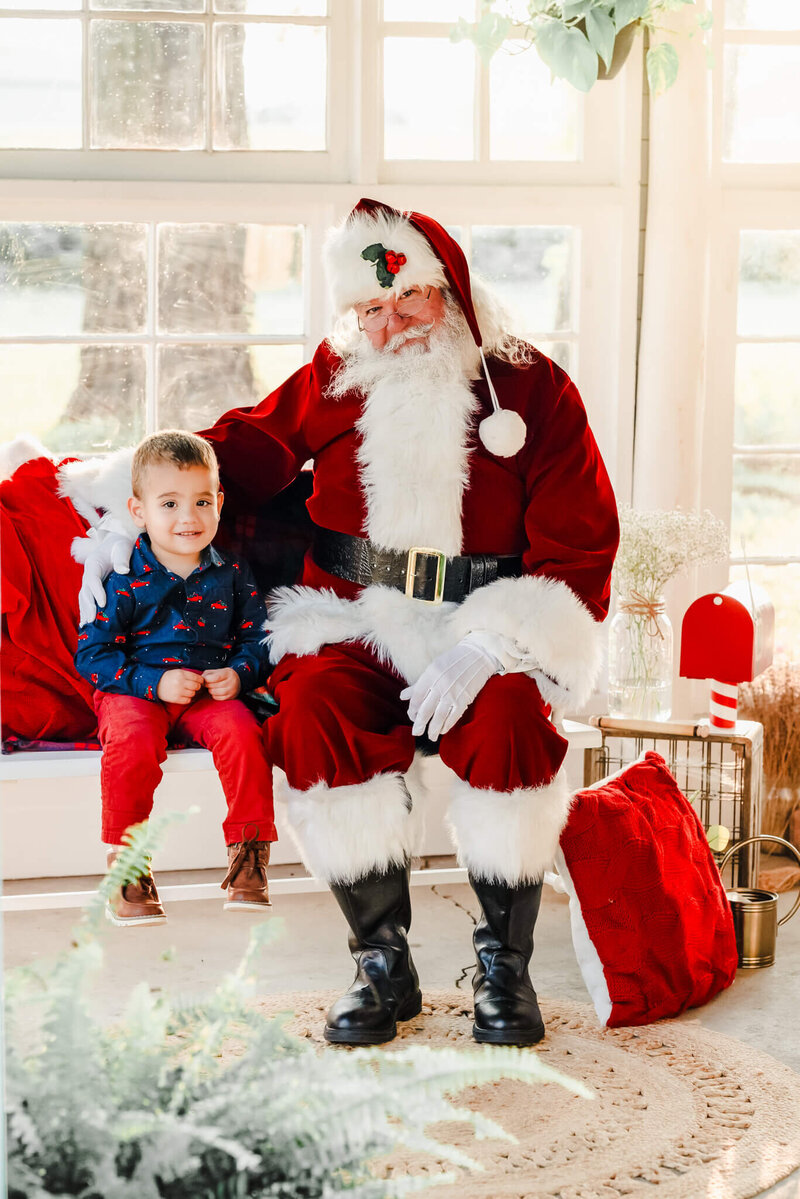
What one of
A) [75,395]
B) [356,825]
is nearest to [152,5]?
[75,395]

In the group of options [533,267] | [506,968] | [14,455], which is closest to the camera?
[506,968]

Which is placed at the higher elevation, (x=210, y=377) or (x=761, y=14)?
(x=761, y=14)

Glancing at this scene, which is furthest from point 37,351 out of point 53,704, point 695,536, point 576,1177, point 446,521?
point 576,1177

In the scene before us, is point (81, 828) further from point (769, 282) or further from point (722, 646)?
point (769, 282)

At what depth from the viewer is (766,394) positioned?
3967 millimetres

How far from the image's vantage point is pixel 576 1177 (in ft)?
6.84

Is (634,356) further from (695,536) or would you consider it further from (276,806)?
(276,806)

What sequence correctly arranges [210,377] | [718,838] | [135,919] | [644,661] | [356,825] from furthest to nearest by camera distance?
1. [210,377]
2. [644,661]
3. [718,838]
4. [356,825]
5. [135,919]

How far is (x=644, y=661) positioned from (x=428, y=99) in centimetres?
173

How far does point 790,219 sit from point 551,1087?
2.66 meters

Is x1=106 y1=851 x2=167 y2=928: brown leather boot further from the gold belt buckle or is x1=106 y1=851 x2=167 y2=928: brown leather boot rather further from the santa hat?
the santa hat

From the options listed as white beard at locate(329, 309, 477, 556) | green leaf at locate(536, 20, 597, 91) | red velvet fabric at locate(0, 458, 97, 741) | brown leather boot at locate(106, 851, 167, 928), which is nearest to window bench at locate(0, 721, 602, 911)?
red velvet fabric at locate(0, 458, 97, 741)

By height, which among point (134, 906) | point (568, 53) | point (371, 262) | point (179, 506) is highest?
point (568, 53)

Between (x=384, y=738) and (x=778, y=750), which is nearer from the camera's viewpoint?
(x=384, y=738)
